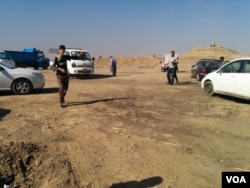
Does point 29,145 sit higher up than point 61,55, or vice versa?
point 61,55

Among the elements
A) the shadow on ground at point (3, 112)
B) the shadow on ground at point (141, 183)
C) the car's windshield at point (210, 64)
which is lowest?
the shadow on ground at point (141, 183)

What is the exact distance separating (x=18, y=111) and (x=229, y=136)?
5920 mm

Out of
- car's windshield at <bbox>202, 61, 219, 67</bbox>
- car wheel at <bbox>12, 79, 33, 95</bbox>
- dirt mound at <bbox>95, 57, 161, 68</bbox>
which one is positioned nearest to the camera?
car wheel at <bbox>12, 79, 33, 95</bbox>

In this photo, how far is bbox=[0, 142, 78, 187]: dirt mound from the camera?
15.5 ft

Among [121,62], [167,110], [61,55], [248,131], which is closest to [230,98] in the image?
[167,110]

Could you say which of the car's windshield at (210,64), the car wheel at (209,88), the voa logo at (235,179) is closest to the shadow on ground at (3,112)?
the voa logo at (235,179)

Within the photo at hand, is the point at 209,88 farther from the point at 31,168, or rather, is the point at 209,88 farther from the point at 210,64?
the point at 31,168

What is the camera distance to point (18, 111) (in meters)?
9.60

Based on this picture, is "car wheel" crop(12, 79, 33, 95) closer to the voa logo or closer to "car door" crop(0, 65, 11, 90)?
"car door" crop(0, 65, 11, 90)

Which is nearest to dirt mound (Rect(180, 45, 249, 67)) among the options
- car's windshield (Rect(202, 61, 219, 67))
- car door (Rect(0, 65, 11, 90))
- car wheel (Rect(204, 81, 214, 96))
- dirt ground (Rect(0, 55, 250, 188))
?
car's windshield (Rect(202, 61, 219, 67))

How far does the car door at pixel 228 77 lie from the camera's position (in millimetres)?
11852

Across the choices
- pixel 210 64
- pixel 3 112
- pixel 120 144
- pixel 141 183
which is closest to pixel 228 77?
pixel 120 144

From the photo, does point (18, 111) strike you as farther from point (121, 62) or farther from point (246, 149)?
point (121, 62)

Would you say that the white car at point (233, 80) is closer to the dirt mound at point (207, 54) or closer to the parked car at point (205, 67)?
the parked car at point (205, 67)
